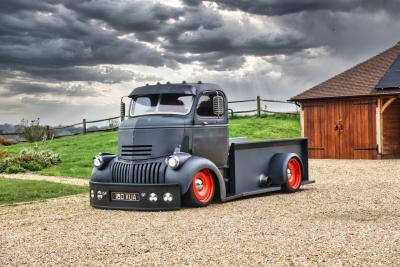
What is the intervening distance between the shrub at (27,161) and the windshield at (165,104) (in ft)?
31.8

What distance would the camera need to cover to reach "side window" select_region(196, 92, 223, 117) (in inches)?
408

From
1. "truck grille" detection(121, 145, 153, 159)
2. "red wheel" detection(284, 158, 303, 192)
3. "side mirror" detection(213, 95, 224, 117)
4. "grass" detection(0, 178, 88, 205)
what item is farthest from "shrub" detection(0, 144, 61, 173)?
"side mirror" detection(213, 95, 224, 117)

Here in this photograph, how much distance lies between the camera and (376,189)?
12.6 m

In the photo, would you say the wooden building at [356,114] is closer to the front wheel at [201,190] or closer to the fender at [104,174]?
the front wheel at [201,190]

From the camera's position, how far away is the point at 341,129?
23484 mm

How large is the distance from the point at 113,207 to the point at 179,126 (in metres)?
1.82

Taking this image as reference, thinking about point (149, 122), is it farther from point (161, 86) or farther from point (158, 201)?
point (158, 201)

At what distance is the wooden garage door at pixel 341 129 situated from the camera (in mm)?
22750

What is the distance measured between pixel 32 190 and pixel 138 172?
178 inches

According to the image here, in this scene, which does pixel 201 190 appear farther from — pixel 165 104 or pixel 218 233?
pixel 218 233

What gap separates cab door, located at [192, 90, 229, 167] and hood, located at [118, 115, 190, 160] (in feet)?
1.23

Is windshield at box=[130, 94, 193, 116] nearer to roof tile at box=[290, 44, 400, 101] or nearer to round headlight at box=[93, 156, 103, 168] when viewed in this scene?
round headlight at box=[93, 156, 103, 168]

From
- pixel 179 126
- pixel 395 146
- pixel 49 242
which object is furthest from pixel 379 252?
pixel 395 146

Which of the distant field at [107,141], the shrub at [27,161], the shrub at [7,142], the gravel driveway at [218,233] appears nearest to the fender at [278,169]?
the gravel driveway at [218,233]
